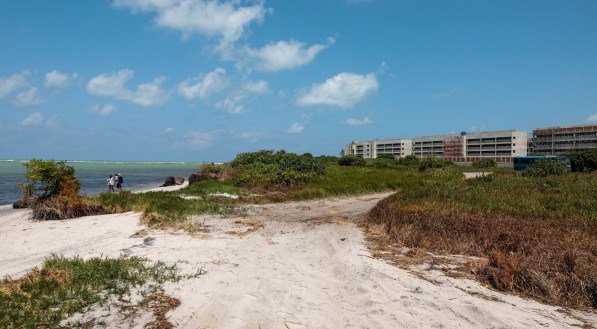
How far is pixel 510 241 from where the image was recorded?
10.1 meters

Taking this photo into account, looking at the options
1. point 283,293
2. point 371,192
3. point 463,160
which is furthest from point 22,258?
point 463,160

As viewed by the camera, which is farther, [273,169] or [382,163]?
[382,163]

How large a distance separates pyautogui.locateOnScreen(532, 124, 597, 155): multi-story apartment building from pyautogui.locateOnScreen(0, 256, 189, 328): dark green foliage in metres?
106

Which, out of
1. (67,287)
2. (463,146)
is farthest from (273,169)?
(463,146)

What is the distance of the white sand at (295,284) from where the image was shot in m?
6.10

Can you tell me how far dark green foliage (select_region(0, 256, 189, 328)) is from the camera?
5770mm

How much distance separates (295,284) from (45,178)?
17427mm

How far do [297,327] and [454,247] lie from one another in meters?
6.17

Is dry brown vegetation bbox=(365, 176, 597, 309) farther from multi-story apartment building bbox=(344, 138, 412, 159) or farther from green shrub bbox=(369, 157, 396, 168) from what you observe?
multi-story apartment building bbox=(344, 138, 412, 159)

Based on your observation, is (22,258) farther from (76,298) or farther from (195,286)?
(195,286)

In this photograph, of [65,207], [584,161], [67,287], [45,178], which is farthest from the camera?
[584,161]

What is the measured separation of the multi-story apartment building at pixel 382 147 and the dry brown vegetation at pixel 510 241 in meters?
139

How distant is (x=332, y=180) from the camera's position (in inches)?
1270

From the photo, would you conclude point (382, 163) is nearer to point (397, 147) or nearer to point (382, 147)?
point (397, 147)
